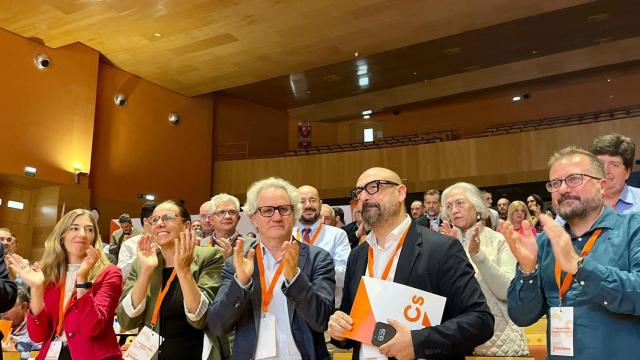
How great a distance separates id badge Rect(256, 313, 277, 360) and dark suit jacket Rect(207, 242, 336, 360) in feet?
0.07

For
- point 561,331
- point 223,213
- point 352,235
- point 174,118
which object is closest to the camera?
point 561,331

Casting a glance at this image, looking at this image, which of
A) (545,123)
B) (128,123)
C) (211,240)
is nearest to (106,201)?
(128,123)

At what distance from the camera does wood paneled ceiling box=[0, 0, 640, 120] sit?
943 cm

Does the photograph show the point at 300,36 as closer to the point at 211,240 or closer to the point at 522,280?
the point at 211,240

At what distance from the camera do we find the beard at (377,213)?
84.6 inches

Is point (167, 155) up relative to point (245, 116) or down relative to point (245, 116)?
down

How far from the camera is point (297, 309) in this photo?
7.01ft

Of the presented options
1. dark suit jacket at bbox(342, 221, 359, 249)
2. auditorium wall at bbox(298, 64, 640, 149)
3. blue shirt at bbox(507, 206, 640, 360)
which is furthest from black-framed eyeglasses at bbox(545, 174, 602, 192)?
auditorium wall at bbox(298, 64, 640, 149)

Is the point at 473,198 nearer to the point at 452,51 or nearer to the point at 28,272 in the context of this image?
the point at 28,272

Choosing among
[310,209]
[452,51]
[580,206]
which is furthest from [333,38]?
[580,206]

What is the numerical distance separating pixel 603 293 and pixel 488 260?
3.17 ft

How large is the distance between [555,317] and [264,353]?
1069mm

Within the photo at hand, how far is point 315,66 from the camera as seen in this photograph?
11.8 m

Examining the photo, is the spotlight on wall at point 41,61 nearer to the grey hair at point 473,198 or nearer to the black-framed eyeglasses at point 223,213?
the black-framed eyeglasses at point 223,213
